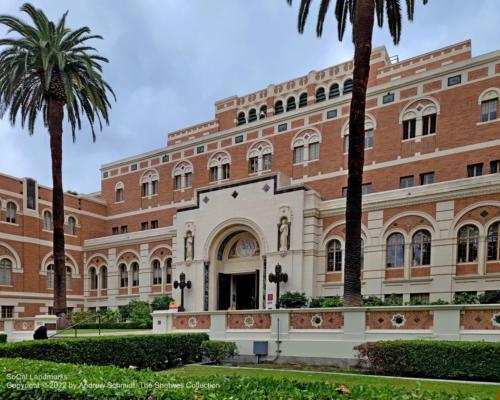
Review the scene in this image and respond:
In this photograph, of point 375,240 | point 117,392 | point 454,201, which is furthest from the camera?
point 375,240

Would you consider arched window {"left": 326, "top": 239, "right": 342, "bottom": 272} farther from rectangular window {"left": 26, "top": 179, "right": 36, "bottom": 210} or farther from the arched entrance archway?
rectangular window {"left": 26, "top": 179, "right": 36, "bottom": 210}

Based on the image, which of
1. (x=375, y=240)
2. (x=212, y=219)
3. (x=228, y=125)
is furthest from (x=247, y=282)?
(x=228, y=125)

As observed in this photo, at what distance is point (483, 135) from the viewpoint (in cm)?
2622

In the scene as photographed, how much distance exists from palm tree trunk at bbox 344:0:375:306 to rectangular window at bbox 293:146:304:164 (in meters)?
16.1

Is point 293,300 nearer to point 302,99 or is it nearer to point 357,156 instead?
point 357,156

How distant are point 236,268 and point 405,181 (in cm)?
1351

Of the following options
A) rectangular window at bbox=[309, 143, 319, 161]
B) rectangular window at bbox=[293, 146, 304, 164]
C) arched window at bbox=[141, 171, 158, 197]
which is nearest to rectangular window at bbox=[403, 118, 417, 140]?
rectangular window at bbox=[309, 143, 319, 161]

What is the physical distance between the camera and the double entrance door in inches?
1208

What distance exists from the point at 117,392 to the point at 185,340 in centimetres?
1116

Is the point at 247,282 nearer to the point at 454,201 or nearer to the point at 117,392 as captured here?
the point at 454,201

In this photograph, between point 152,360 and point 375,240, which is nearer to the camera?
point 152,360

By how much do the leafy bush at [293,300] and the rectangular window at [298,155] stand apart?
492 inches

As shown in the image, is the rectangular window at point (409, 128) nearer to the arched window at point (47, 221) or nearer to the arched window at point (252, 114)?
the arched window at point (252, 114)

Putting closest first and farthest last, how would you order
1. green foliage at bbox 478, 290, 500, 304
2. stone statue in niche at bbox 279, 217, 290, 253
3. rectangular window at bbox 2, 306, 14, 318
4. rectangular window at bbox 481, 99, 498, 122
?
green foliage at bbox 478, 290, 500, 304, rectangular window at bbox 481, 99, 498, 122, stone statue in niche at bbox 279, 217, 290, 253, rectangular window at bbox 2, 306, 14, 318
